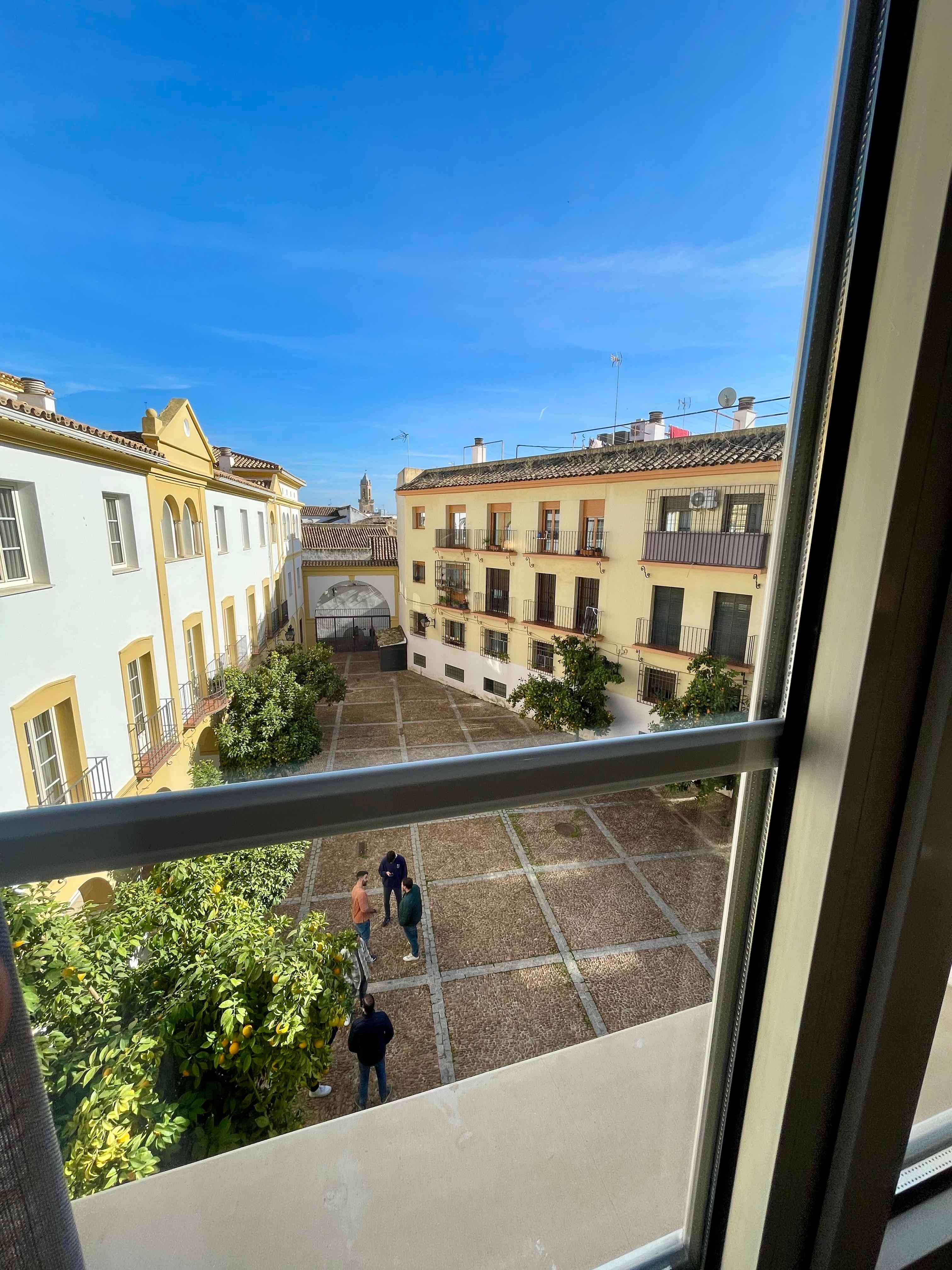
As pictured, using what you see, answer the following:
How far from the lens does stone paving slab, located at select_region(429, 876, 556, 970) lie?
2.78 feet

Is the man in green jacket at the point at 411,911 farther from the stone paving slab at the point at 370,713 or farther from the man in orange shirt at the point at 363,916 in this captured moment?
the stone paving slab at the point at 370,713

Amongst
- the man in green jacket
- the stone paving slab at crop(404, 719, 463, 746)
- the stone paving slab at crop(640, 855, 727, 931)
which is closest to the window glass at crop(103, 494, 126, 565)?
the stone paving slab at crop(404, 719, 463, 746)

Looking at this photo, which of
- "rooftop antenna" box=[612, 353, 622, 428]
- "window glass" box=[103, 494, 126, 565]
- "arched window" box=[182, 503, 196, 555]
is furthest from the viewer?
"rooftop antenna" box=[612, 353, 622, 428]

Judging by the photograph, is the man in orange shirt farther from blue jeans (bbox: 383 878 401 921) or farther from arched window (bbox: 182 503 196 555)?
arched window (bbox: 182 503 196 555)

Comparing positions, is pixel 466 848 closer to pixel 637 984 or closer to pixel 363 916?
pixel 363 916

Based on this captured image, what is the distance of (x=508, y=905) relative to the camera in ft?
2.89

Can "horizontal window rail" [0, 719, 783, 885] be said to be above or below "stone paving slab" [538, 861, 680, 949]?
above

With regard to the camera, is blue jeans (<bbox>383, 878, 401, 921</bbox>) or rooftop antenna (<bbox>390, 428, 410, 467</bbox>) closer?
rooftop antenna (<bbox>390, 428, 410, 467</bbox>)

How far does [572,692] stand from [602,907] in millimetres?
423

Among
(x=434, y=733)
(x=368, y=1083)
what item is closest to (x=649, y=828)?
(x=434, y=733)

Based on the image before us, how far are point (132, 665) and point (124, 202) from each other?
39 cm

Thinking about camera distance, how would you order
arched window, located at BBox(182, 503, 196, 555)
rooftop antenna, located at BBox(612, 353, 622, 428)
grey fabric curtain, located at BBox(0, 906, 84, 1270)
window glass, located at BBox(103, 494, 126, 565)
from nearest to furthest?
grey fabric curtain, located at BBox(0, 906, 84, 1270) < window glass, located at BBox(103, 494, 126, 565) < arched window, located at BBox(182, 503, 196, 555) < rooftop antenna, located at BBox(612, 353, 622, 428)

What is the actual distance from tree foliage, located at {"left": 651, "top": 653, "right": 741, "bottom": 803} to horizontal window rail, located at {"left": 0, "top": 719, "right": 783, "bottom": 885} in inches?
3.3

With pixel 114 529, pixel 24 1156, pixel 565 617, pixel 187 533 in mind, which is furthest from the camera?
pixel 565 617
